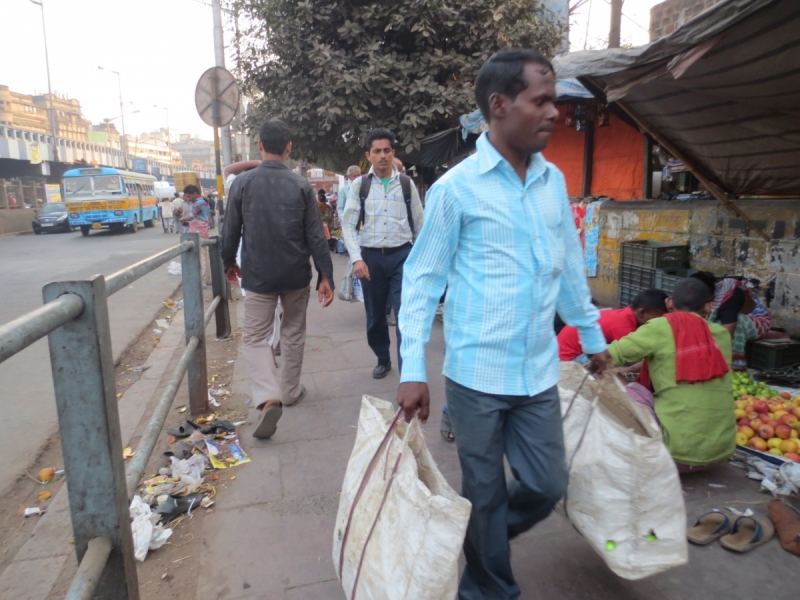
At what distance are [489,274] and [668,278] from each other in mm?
4046

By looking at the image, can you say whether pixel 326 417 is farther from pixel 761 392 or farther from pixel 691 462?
pixel 761 392

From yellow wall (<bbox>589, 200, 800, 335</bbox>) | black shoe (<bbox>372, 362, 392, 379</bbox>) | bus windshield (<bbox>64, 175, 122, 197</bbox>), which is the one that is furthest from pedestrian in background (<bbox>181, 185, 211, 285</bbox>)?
bus windshield (<bbox>64, 175, 122, 197</bbox>)

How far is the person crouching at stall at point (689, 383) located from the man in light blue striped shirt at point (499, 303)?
46.7 inches

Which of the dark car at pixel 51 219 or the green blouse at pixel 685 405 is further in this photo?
the dark car at pixel 51 219

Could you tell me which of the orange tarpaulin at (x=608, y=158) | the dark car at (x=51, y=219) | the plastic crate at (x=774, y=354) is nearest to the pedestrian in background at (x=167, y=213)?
the dark car at (x=51, y=219)

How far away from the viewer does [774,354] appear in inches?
176

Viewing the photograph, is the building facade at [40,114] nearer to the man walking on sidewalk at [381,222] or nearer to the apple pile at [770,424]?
the man walking on sidewalk at [381,222]

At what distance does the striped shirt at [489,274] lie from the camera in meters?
1.80

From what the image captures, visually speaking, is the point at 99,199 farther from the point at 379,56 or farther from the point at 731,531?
the point at 731,531

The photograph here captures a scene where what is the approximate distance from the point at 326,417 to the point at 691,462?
86.2 inches

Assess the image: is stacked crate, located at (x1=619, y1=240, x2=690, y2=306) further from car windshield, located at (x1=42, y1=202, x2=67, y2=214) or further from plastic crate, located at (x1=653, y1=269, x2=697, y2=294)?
car windshield, located at (x1=42, y1=202, x2=67, y2=214)

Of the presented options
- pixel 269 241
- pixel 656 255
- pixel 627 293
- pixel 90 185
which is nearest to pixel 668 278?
pixel 656 255

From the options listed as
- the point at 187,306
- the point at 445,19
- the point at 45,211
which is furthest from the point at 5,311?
the point at 45,211

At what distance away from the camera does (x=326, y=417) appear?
4008 millimetres
